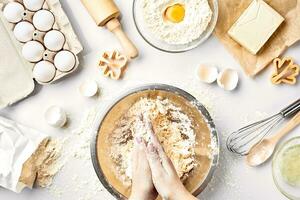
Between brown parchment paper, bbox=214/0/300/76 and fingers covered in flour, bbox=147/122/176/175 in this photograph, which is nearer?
fingers covered in flour, bbox=147/122/176/175

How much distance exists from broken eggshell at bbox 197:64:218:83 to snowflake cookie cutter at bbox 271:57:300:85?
15 cm

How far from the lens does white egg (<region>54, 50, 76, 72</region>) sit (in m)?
1.39

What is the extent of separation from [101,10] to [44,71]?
21cm

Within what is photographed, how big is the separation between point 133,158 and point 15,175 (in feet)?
1.04

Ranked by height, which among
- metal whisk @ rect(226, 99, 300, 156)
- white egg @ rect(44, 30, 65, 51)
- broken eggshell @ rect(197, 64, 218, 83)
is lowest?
metal whisk @ rect(226, 99, 300, 156)

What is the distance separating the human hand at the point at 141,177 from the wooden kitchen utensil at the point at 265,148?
292 millimetres

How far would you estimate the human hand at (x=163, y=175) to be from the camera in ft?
4.15

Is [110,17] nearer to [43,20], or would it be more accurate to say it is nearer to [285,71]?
[43,20]

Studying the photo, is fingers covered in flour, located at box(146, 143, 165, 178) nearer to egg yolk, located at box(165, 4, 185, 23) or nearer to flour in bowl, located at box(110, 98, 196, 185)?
flour in bowl, located at box(110, 98, 196, 185)

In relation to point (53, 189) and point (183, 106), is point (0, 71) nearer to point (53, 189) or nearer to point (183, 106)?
point (53, 189)

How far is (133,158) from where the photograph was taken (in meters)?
1.31

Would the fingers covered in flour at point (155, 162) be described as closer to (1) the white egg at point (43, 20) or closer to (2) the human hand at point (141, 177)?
(2) the human hand at point (141, 177)

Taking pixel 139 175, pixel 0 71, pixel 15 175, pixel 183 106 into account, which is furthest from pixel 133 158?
pixel 0 71

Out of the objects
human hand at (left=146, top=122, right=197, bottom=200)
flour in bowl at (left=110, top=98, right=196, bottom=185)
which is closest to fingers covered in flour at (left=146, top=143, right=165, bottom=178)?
human hand at (left=146, top=122, right=197, bottom=200)
